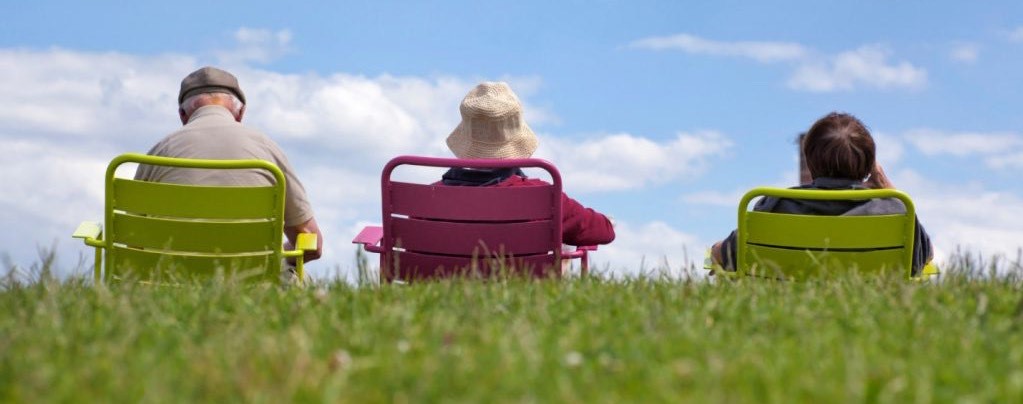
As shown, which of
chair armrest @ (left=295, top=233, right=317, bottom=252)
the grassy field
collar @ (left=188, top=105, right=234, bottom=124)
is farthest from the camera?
collar @ (left=188, top=105, right=234, bottom=124)

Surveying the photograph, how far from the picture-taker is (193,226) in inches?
224

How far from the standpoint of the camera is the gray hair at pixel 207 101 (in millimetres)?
6855

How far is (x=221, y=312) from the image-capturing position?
388 cm

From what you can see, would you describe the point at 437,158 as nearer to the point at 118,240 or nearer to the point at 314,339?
the point at 118,240

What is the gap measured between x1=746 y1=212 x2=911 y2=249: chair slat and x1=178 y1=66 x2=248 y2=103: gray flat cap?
3.15 meters

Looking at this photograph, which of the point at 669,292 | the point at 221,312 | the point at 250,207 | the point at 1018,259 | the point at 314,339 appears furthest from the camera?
the point at 250,207

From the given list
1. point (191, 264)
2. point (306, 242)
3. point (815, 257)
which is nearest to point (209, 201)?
point (191, 264)

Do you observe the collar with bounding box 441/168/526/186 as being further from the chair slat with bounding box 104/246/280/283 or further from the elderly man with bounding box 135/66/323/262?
the chair slat with bounding box 104/246/280/283

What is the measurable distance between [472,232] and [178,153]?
1.58m

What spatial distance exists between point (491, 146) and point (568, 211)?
2.69 ft

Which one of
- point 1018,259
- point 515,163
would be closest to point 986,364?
point 1018,259

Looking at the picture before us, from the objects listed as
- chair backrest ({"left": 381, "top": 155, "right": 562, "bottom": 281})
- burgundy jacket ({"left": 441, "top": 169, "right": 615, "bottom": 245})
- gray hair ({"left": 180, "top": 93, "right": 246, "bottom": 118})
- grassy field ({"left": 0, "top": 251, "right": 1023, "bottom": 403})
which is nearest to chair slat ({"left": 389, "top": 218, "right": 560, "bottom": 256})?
chair backrest ({"left": 381, "top": 155, "right": 562, "bottom": 281})

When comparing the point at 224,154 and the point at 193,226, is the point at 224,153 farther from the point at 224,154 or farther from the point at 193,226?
the point at 193,226

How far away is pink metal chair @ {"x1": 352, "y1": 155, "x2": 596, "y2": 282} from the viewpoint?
605 centimetres
